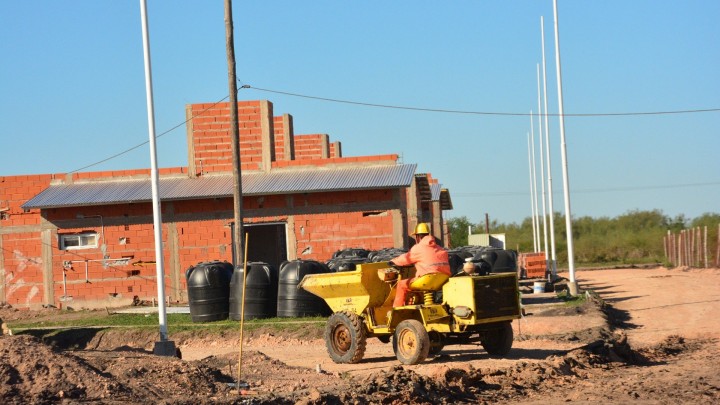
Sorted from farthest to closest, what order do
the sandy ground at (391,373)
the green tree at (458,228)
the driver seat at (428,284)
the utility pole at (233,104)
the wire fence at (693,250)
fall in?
the green tree at (458,228), the wire fence at (693,250), the utility pole at (233,104), the driver seat at (428,284), the sandy ground at (391,373)

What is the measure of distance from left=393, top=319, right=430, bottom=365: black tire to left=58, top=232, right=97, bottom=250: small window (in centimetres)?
2200

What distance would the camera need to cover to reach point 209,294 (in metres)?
25.7

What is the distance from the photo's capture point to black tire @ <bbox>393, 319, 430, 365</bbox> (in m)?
15.9

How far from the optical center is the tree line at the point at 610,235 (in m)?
83.8

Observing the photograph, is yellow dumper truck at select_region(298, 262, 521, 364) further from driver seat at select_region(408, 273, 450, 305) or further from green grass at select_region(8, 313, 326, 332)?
green grass at select_region(8, 313, 326, 332)

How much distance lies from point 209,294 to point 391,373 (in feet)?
41.4

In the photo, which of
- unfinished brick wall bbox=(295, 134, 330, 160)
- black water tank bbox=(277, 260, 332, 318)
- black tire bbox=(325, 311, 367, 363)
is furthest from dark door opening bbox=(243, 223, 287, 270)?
black tire bbox=(325, 311, 367, 363)

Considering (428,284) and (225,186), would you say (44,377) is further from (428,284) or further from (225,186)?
(225,186)

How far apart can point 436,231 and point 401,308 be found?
125 feet

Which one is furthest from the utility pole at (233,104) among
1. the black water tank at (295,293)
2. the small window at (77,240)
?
the small window at (77,240)

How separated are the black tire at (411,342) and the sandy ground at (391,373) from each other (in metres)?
0.23

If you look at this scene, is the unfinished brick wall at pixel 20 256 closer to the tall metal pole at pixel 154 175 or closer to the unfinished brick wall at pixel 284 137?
the unfinished brick wall at pixel 284 137

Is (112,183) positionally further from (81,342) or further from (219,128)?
(81,342)

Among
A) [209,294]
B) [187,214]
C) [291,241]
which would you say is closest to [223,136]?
[187,214]
